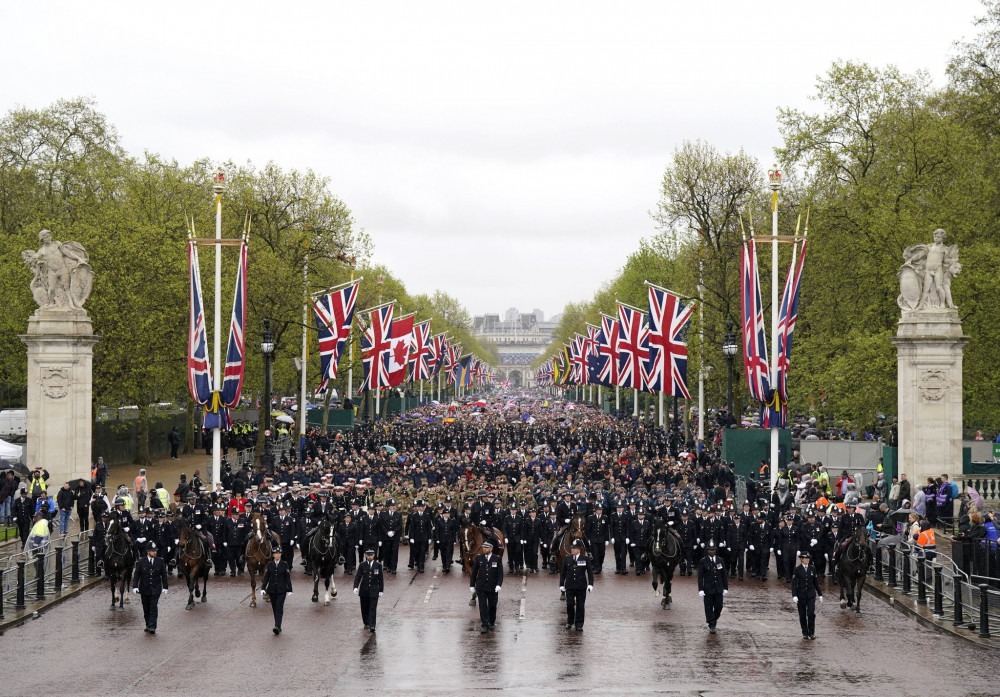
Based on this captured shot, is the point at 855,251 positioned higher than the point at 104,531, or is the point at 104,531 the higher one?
the point at 855,251

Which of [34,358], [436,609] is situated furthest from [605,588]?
[34,358]

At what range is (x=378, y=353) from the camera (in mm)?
50281

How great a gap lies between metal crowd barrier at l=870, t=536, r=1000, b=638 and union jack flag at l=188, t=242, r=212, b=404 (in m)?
17.7

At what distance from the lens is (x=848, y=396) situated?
38719mm

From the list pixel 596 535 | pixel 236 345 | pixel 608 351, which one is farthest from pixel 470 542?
pixel 608 351

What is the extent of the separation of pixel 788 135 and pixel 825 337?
10.4 metres

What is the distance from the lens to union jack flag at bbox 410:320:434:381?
65.2 meters

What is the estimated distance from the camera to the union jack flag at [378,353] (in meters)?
50.1

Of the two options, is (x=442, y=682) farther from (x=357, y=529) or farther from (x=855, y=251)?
(x=855, y=251)

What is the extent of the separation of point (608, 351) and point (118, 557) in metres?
40.0

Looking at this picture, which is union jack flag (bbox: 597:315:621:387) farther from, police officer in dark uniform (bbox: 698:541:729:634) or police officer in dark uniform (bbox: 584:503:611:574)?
police officer in dark uniform (bbox: 698:541:729:634)

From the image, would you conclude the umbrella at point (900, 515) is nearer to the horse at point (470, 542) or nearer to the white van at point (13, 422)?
the horse at point (470, 542)

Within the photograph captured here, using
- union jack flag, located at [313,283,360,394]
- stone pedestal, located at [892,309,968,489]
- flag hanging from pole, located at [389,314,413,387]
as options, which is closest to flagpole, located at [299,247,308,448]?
flag hanging from pole, located at [389,314,413,387]

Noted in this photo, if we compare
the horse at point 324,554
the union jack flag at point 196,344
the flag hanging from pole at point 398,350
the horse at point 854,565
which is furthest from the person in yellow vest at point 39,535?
the flag hanging from pole at point 398,350
